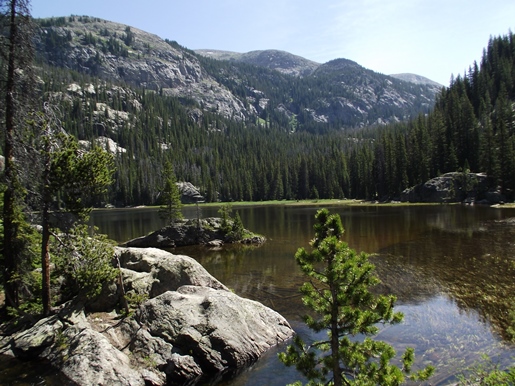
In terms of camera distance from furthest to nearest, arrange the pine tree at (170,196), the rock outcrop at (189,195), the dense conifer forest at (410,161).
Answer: the rock outcrop at (189,195), the dense conifer forest at (410,161), the pine tree at (170,196)

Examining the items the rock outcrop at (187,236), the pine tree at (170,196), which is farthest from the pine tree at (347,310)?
the pine tree at (170,196)

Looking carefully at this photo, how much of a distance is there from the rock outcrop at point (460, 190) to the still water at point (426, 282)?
42832 mm

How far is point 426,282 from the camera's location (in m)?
27.0

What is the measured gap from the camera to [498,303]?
21.0 meters

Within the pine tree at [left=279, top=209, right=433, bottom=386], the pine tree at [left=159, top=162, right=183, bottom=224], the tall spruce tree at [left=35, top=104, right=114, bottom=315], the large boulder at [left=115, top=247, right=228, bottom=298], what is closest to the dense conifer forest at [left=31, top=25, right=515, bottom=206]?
the pine tree at [left=159, top=162, right=183, bottom=224]

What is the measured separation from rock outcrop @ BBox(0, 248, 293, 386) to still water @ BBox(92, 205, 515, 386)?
142cm

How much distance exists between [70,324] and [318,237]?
13.0 m

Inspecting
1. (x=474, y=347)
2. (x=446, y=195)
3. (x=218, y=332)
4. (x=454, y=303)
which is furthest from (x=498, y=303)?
(x=446, y=195)

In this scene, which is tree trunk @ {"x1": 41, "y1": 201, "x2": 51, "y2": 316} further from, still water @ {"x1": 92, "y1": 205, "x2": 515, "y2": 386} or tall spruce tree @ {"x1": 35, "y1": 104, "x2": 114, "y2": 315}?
still water @ {"x1": 92, "y1": 205, "x2": 515, "y2": 386}

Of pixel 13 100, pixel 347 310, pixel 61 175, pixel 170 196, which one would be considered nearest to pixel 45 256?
pixel 61 175

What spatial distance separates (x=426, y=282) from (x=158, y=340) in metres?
20.6

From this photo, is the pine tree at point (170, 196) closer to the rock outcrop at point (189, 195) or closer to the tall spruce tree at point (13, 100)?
the tall spruce tree at point (13, 100)

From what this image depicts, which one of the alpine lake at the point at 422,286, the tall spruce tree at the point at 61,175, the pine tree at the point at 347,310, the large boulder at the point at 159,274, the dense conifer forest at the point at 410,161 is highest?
the dense conifer forest at the point at 410,161

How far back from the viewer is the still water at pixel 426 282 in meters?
15.8
